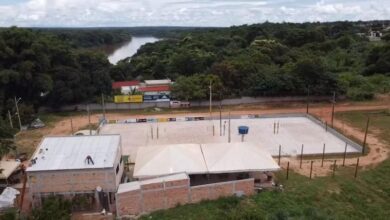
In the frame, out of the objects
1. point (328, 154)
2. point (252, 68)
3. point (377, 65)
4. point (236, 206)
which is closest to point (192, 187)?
point (236, 206)

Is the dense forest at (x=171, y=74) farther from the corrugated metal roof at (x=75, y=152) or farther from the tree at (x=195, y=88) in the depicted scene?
the corrugated metal roof at (x=75, y=152)

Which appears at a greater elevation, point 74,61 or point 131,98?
point 74,61

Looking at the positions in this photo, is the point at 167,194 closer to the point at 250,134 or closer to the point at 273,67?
the point at 250,134

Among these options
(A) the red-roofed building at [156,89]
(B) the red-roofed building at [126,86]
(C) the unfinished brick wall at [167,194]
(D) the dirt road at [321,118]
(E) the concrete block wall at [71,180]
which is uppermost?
(E) the concrete block wall at [71,180]

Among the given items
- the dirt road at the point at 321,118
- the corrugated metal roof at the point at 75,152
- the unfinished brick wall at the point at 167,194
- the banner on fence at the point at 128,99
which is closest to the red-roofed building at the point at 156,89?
the banner on fence at the point at 128,99

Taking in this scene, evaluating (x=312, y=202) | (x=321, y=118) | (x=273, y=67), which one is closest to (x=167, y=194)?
(x=312, y=202)

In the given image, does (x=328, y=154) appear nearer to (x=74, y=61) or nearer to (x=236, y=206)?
(x=236, y=206)
